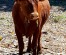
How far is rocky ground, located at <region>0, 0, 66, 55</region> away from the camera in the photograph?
6.00 meters

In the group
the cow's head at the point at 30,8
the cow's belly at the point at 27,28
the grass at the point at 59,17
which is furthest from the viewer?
the grass at the point at 59,17

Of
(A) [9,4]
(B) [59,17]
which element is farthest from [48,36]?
(A) [9,4]

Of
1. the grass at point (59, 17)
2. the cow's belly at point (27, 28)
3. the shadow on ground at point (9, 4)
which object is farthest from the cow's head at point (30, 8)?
the shadow on ground at point (9, 4)

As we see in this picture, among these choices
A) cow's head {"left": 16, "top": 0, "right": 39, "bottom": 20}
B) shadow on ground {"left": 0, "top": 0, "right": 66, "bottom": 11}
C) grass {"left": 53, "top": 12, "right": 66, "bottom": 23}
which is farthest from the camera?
shadow on ground {"left": 0, "top": 0, "right": 66, "bottom": 11}

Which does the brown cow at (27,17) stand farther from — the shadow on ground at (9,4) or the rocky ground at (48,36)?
the shadow on ground at (9,4)

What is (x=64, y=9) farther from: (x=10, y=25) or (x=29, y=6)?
(x=29, y=6)

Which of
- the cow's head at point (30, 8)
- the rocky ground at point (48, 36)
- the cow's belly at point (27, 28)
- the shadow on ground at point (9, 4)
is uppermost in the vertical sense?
the cow's head at point (30, 8)

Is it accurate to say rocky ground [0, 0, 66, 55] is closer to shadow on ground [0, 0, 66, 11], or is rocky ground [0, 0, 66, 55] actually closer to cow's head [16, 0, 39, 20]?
shadow on ground [0, 0, 66, 11]

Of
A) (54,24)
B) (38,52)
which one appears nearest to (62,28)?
(54,24)

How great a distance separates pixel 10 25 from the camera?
309 inches

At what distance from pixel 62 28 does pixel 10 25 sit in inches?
63.4

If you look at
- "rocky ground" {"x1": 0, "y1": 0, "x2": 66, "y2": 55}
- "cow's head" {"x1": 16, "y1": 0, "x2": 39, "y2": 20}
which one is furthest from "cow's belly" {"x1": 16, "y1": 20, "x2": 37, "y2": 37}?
"rocky ground" {"x1": 0, "y1": 0, "x2": 66, "y2": 55}

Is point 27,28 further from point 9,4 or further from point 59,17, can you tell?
point 9,4

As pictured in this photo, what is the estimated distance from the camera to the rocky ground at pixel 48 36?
6.00 metres
